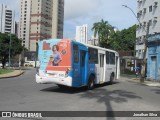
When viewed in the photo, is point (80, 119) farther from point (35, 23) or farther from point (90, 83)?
point (35, 23)

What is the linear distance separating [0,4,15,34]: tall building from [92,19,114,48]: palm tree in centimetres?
4270

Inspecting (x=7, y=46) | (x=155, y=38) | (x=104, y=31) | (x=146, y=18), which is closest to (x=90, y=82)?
(x=155, y=38)

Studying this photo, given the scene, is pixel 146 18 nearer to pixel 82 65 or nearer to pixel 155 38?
pixel 155 38

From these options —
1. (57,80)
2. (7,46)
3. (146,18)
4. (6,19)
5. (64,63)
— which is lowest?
(57,80)

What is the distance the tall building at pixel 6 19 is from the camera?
111 metres

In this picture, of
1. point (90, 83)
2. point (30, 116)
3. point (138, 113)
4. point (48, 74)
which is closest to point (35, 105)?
point (30, 116)

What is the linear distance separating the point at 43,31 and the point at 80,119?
393ft

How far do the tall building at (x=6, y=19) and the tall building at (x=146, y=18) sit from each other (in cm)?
5513

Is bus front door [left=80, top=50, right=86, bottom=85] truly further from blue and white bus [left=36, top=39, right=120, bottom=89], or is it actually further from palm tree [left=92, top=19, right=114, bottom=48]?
palm tree [left=92, top=19, right=114, bottom=48]

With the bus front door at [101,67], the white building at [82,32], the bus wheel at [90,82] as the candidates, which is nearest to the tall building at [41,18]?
the white building at [82,32]

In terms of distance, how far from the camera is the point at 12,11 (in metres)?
114

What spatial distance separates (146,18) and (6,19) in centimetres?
6137

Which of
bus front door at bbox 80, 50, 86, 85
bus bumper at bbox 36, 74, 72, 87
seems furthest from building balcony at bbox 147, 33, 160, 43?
bus bumper at bbox 36, 74, 72, 87

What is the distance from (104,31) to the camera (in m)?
78.5
